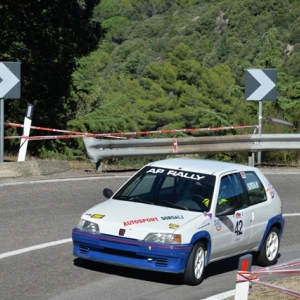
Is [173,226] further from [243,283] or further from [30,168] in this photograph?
[30,168]

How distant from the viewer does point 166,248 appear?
8.78m

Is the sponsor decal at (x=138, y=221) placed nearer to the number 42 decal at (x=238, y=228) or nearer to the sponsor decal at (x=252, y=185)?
the number 42 decal at (x=238, y=228)

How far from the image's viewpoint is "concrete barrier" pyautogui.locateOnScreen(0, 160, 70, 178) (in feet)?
51.6

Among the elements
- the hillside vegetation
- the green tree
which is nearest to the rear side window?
the hillside vegetation

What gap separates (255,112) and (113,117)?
6.55 metres

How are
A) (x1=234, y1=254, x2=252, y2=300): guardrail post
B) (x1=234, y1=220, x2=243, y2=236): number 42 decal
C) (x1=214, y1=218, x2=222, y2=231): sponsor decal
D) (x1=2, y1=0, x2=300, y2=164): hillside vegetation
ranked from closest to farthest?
1. (x1=234, y1=254, x2=252, y2=300): guardrail post
2. (x1=214, y1=218, x2=222, y2=231): sponsor decal
3. (x1=234, y1=220, x2=243, y2=236): number 42 decal
4. (x1=2, y1=0, x2=300, y2=164): hillside vegetation

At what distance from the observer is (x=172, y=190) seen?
32.4 ft

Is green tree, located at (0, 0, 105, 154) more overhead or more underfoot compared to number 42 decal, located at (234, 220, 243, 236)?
more overhead

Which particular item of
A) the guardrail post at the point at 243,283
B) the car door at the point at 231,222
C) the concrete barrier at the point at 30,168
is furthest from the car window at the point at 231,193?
the concrete barrier at the point at 30,168

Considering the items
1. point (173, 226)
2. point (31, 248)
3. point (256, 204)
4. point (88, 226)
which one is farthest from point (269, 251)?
point (31, 248)

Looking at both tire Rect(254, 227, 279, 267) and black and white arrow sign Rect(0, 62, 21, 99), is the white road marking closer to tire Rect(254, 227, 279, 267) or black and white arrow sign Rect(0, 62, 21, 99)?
tire Rect(254, 227, 279, 267)

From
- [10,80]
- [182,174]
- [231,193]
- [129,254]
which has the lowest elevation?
[129,254]

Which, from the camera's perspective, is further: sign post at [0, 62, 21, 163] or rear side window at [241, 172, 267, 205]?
sign post at [0, 62, 21, 163]

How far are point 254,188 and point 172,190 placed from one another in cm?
121
